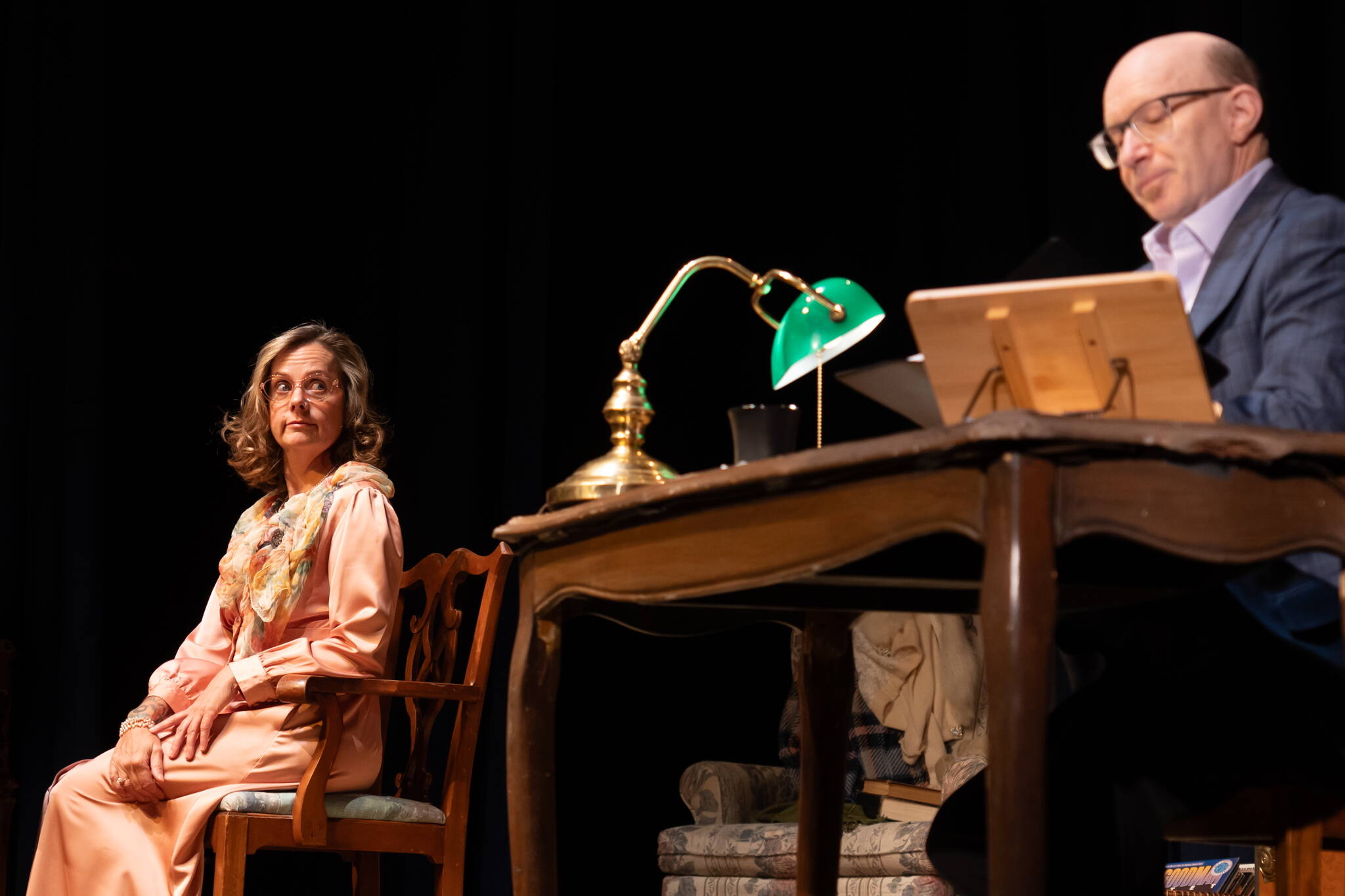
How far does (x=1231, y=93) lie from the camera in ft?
4.68

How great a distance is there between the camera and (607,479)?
55.7 inches

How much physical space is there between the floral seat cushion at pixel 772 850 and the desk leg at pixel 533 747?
1907 mm

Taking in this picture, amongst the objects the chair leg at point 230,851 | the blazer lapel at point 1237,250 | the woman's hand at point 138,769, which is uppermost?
the blazer lapel at point 1237,250

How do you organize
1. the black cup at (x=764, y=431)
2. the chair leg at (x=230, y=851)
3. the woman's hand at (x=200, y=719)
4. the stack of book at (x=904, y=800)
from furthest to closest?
1. the stack of book at (x=904, y=800)
2. the woman's hand at (x=200, y=719)
3. the chair leg at (x=230, y=851)
4. the black cup at (x=764, y=431)

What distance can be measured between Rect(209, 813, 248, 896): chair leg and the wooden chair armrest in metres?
0.21

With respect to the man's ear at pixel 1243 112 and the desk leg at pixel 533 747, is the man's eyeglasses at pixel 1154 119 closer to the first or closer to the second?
the man's ear at pixel 1243 112

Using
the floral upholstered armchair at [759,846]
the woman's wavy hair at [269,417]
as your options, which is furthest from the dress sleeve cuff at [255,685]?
the floral upholstered armchair at [759,846]

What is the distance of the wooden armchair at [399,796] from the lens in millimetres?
2420

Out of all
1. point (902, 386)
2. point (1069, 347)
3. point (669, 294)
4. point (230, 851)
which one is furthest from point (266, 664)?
point (1069, 347)

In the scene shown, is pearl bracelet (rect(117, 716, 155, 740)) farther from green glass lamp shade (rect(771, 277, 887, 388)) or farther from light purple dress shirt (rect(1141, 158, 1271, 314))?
light purple dress shirt (rect(1141, 158, 1271, 314))

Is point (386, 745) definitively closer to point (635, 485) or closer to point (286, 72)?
point (286, 72)

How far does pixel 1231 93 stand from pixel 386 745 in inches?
116

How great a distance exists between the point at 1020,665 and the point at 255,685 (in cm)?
197

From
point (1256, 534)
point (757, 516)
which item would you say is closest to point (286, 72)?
point (757, 516)
